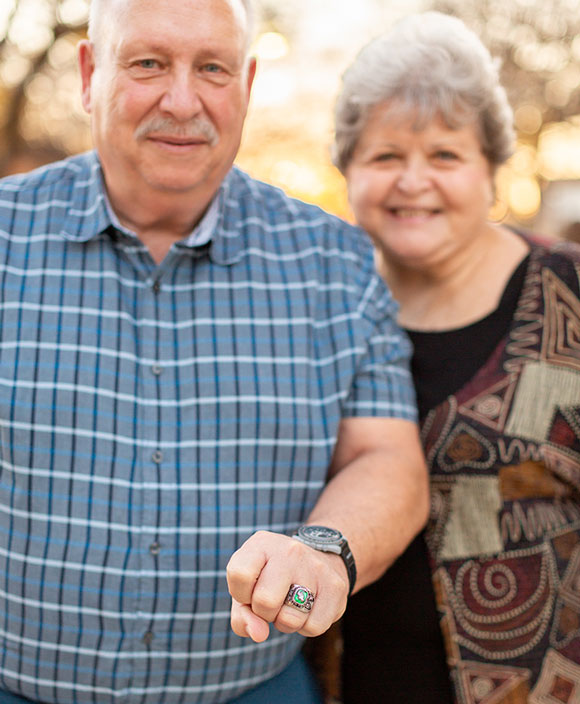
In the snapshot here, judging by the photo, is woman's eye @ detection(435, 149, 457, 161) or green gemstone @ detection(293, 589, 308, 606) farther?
woman's eye @ detection(435, 149, 457, 161)

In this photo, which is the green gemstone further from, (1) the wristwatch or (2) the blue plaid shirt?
(2) the blue plaid shirt

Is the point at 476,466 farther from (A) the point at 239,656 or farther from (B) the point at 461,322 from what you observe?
(A) the point at 239,656

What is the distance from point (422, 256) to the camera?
263 cm

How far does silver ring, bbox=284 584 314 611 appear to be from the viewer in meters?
1.49

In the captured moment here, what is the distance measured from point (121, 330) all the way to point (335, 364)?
580 millimetres

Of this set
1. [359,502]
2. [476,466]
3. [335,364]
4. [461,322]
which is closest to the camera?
[359,502]

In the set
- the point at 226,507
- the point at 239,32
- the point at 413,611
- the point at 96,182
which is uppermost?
the point at 239,32

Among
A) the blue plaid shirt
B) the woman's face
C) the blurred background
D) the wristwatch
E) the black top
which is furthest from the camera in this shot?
the blurred background

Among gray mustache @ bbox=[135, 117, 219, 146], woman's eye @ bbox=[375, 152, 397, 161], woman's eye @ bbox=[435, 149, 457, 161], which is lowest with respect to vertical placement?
woman's eye @ bbox=[375, 152, 397, 161]

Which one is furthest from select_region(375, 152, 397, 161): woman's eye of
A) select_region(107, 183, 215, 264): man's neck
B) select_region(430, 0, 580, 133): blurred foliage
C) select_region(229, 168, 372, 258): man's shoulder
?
select_region(430, 0, 580, 133): blurred foliage

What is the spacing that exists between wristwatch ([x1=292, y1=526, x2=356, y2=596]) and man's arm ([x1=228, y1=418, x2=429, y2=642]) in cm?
2

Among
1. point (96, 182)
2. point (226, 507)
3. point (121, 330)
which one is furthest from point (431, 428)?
point (96, 182)

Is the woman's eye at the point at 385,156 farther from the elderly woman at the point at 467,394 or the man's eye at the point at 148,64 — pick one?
the man's eye at the point at 148,64

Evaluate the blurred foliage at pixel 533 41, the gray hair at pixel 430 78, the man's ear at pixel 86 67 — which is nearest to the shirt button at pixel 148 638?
the man's ear at pixel 86 67
